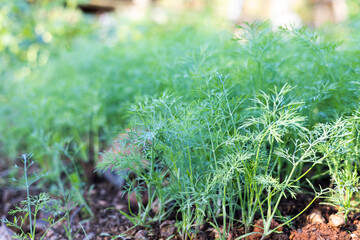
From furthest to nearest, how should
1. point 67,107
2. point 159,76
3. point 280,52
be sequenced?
1. point 67,107
2. point 159,76
3. point 280,52

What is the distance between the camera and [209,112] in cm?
122

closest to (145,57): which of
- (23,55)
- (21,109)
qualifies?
(21,109)

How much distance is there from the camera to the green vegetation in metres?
1.17

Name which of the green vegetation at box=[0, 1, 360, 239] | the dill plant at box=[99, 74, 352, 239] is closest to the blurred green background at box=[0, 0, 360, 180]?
the green vegetation at box=[0, 1, 360, 239]

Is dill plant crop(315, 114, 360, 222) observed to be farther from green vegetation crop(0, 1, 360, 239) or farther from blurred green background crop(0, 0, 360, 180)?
blurred green background crop(0, 0, 360, 180)

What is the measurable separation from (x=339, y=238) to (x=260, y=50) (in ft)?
2.75

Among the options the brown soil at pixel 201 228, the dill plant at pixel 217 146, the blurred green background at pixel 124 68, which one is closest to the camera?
the dill plant at pixel 217 146

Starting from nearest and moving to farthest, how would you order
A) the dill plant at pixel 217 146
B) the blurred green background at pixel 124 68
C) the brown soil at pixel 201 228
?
the dill plant at pixel 217 146
the brown soil at pixel 201 228
the blurred green background at pixel 124 68

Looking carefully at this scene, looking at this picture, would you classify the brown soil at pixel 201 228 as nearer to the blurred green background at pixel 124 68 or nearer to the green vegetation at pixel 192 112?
the green vegetation at pixel 192 112

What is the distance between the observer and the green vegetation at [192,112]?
3.83ft

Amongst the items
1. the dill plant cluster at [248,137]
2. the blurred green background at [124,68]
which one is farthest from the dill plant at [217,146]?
the blurred green background at [124,68]

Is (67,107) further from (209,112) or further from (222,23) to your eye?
(222,23)

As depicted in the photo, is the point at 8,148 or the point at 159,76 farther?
the point at 8,148

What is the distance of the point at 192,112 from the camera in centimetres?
116
